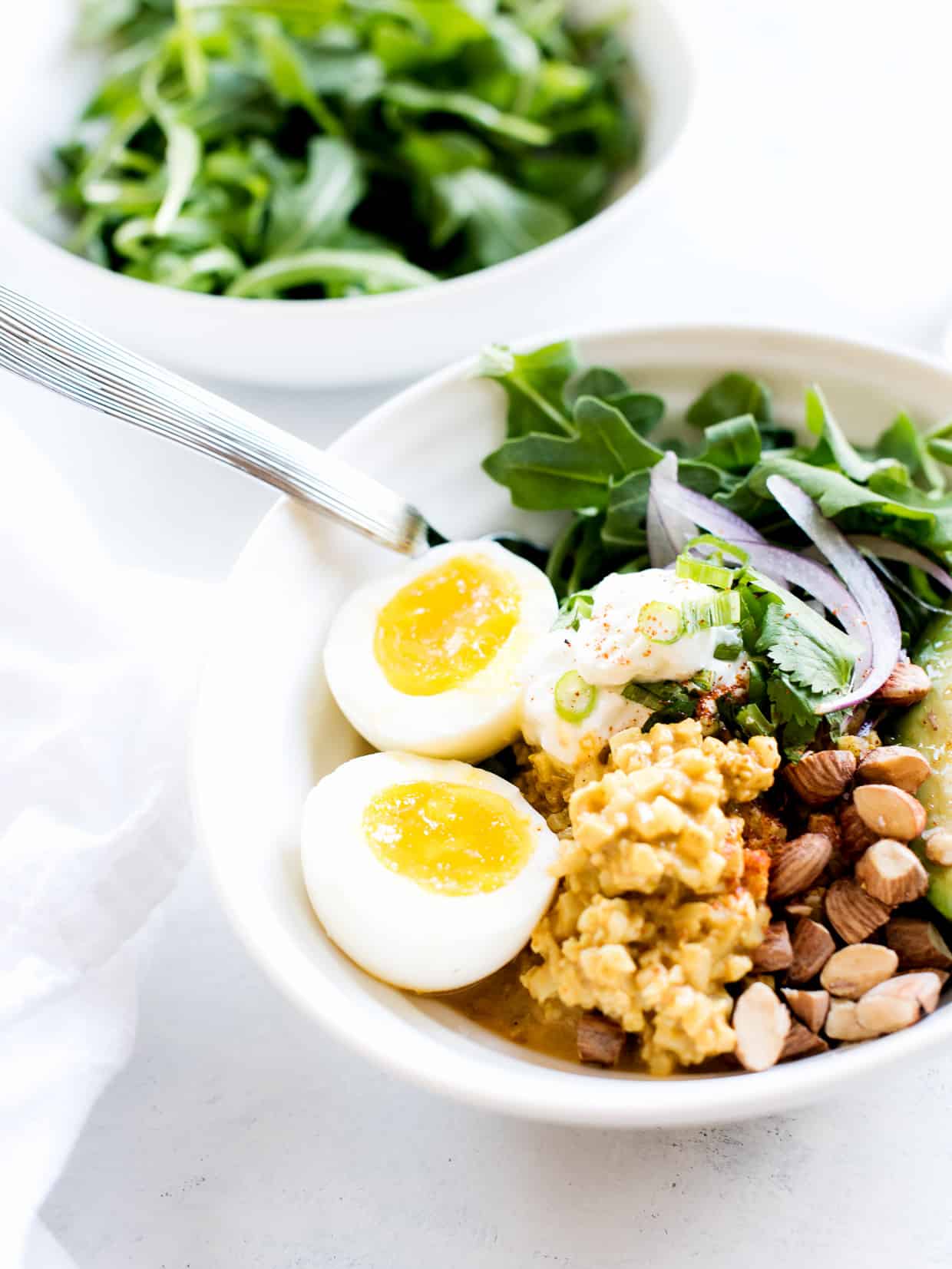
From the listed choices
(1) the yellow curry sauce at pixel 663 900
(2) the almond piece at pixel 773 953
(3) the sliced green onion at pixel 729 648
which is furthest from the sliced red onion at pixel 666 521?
(2) the almond piece at pixel 773 953

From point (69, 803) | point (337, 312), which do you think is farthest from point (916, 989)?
point (337, 312)

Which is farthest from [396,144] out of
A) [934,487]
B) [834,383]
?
[934,487]

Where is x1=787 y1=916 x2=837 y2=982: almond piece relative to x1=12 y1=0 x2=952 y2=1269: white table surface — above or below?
above

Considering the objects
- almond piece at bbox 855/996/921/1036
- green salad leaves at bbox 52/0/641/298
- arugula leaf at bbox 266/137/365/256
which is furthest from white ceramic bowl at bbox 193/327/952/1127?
arugula leaf at bbox 266/137/365/256

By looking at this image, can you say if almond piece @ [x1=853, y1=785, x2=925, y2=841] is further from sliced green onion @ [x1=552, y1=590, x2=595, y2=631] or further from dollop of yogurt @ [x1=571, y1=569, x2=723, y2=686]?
sliced green onion @ [x1=552, y1=590, x2=595, y2=631]

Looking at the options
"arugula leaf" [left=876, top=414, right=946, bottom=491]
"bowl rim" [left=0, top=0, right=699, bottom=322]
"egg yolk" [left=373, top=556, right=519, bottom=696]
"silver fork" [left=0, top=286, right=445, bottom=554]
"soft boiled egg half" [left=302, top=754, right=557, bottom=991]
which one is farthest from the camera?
"bowl rim" [left=0, top=0, right=699, bottom=322]

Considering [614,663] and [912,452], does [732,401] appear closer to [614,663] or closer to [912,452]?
[912,452]
